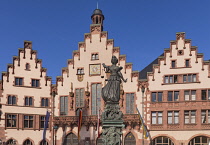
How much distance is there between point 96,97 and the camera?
1614 inches

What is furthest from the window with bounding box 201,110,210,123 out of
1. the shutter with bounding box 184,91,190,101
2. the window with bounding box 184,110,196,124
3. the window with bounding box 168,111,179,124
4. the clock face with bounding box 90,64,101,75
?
the clock face with bounding box 90,64,101,75

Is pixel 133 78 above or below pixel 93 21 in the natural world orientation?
below

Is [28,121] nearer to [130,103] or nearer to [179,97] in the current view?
[130,103]

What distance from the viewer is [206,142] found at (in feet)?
119

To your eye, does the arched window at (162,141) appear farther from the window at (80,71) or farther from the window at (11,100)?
the window at (11,100)

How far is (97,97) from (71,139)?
22.8ft

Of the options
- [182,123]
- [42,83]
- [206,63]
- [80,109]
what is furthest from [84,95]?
[206,63]

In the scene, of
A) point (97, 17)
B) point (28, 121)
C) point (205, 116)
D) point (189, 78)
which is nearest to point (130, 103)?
point (189, 78)

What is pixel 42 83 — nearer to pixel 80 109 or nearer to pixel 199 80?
pixel 80 109

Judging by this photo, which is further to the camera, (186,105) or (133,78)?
(133,78)

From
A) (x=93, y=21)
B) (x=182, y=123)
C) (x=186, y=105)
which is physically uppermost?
(x=93, y=21)

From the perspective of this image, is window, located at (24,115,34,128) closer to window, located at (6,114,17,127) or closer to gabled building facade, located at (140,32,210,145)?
window, located at (6,114,17,127)

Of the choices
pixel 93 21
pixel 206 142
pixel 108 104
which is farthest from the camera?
pixel 93 21

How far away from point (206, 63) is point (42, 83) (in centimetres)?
2267
